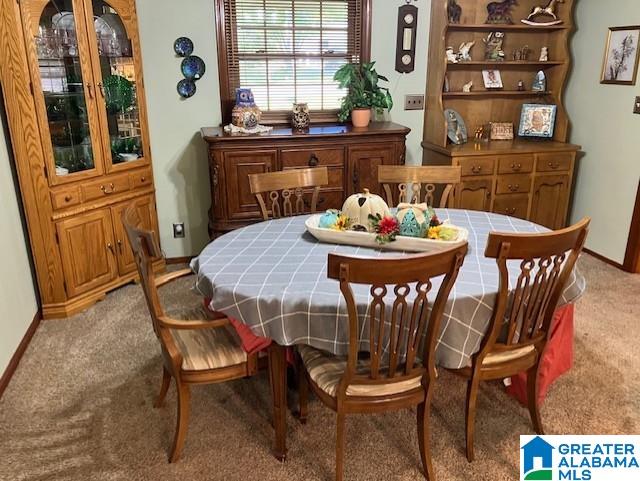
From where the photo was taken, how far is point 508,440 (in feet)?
6.74

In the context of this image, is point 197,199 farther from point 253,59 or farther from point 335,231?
point 335,231

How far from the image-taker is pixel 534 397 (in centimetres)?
202

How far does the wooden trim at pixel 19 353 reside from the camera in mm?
2391

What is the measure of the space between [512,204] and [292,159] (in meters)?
1.71

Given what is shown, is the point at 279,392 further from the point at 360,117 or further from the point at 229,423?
the point at 360,117

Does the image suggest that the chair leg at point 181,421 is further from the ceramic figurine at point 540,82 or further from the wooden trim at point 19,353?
the ceramic figurine at point 540,82

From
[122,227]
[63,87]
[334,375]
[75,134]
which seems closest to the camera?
[334,375]

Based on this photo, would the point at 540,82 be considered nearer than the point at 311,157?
No

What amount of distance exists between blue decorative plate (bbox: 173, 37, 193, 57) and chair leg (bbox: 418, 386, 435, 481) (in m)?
2.69

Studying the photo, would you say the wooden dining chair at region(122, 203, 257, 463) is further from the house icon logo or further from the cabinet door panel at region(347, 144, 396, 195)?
the cabinet door panel at region(347, 144, 396, 195)

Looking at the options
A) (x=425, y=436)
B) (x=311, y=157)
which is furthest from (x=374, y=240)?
(x=311, y=157)

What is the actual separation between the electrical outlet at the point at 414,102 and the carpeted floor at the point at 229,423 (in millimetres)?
2013

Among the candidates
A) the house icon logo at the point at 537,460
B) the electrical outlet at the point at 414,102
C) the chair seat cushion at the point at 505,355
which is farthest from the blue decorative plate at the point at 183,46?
the house icon logo at the point at 537,460

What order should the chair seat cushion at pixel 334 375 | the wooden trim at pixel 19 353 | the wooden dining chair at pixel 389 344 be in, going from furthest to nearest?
the wooden trim at pixel 19 353, the chair seat cushion at pixel 334 375, the wooden dining chair at pixel 389 344
